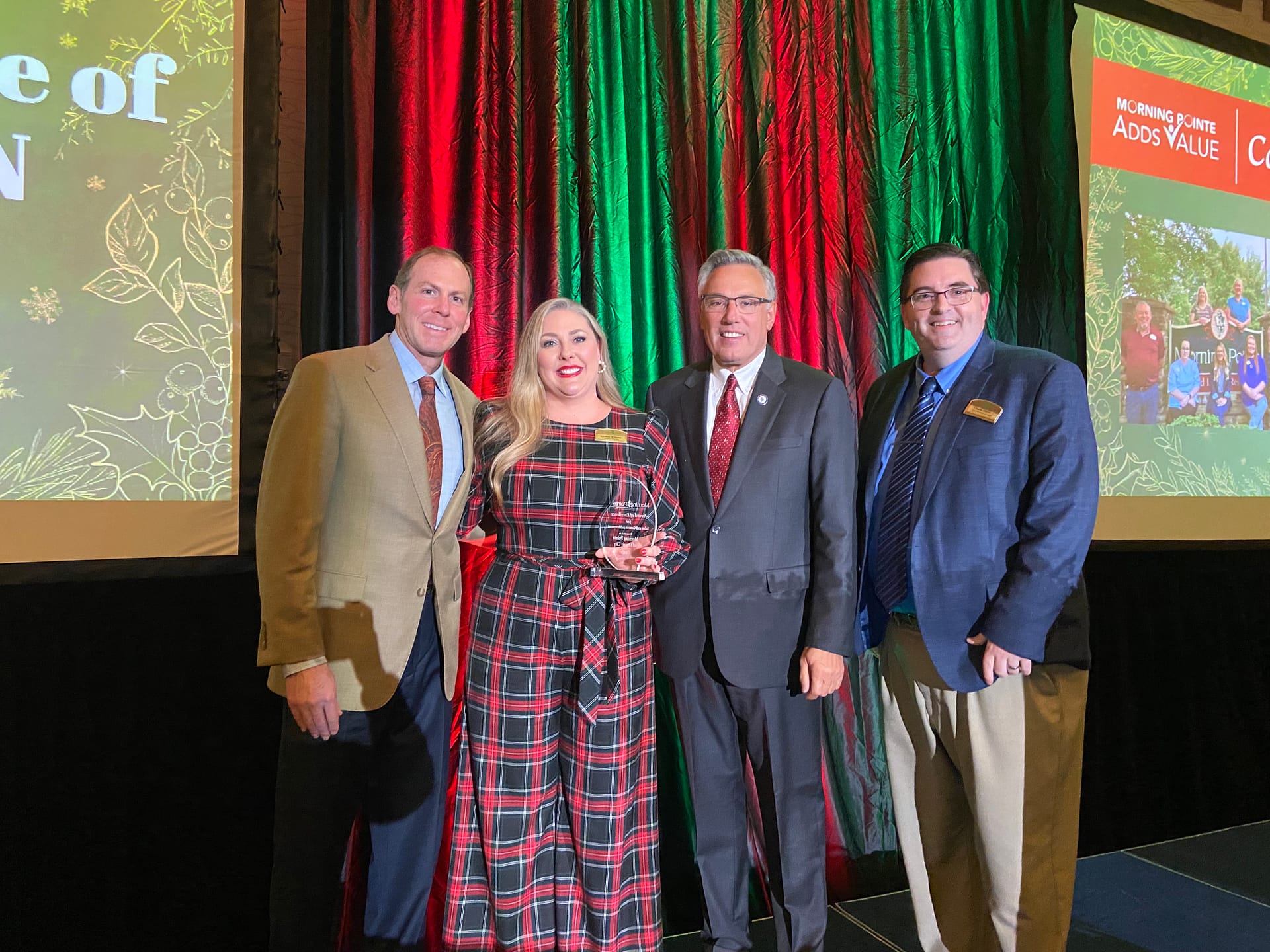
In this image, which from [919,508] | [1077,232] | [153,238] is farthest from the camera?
[1077,232]

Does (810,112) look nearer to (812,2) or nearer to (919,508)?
(812,2)

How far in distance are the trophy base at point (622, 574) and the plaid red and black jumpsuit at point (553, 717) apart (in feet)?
0.06

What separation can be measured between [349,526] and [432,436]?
0.26 meters

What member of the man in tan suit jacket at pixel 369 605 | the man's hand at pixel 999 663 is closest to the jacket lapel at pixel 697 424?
the man in tan suit jacket at pixel 369 605

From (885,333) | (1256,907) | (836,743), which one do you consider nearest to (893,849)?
(836,743)

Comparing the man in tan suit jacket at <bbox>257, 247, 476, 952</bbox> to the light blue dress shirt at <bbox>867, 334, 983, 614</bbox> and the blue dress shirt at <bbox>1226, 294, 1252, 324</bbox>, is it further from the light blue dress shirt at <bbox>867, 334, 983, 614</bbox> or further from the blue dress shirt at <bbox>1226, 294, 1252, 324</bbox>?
the blue dress shirt at <bbox>1226, 294, 1252, 324</bbox>

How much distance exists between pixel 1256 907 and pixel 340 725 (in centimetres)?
283

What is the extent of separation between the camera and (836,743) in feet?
8.88

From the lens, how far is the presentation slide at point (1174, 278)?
10.6 ft

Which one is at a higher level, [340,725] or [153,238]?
[153,238]

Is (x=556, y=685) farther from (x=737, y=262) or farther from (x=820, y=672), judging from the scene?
(x=737, y=262)

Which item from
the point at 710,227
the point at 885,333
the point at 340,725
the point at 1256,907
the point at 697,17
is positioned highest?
the point at 697,17

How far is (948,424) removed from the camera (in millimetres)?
1856

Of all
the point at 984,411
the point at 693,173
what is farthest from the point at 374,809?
the point at 693,173
